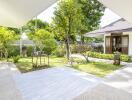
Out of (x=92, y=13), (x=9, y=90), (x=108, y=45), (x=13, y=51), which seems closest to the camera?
(x=9, y=90)

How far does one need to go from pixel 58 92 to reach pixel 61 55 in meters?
13.6

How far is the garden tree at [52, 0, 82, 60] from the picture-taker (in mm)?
14797

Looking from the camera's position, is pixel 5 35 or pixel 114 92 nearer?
pixel 114 92

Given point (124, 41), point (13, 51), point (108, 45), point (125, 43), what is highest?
point (124, 41)

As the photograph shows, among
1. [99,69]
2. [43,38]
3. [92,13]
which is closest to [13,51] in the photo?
[43,38]

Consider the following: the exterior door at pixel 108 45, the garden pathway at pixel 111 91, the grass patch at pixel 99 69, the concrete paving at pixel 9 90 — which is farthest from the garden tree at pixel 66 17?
the concrete paving at pixel 9 90

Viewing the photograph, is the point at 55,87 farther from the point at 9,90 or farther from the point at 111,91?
the point at 111,91

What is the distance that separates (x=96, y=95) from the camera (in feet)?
19.3

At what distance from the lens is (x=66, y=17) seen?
15125 mm

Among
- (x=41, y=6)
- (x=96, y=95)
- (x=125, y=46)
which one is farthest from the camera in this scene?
(x=125, y=46)

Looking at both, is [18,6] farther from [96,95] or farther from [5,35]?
[5,35]

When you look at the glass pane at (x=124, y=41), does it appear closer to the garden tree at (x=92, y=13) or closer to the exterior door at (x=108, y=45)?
the exterior door at (x=108, y=45)

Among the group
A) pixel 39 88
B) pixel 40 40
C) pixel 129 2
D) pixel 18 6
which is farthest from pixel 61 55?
pixel 129 2

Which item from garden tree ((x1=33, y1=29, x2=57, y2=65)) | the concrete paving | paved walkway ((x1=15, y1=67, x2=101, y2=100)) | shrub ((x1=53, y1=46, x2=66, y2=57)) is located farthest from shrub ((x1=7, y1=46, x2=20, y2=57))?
paved walkway ((x1=15, y1=67, x2=101, y2=100))
